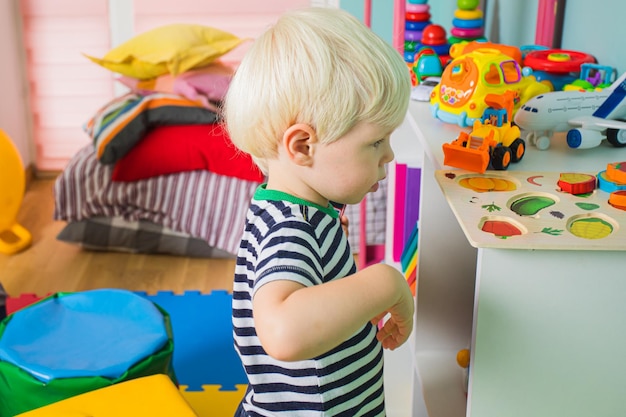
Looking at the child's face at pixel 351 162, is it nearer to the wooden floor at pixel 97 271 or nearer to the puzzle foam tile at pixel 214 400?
the puzzle foam tile at pixel 214 400

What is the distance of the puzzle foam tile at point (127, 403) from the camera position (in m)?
1.13

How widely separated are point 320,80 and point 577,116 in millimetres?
566

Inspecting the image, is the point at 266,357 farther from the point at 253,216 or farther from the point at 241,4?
the point at 241,4

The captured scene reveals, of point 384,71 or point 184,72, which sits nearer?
point 384,71

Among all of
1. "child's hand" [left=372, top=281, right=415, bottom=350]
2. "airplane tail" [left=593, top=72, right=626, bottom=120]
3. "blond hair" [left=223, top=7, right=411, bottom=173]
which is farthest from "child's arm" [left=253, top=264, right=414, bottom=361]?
"airplane tail" [left=593, top=72, right=626, bottom=120]

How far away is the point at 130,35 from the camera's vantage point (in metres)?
3.24

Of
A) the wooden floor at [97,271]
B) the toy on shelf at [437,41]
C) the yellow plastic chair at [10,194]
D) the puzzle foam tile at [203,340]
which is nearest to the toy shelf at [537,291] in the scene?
the toy on shelf at [437,41]

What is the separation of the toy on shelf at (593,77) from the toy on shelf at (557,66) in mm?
24

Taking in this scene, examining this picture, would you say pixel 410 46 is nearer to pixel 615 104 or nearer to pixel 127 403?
pixel 615 104

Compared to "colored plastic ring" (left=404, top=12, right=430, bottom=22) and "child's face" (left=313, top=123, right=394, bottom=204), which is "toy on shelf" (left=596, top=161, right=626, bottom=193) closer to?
"child's face" (left=313, top=123, right=394, bottom=204)

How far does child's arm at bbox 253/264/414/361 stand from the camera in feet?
2.35

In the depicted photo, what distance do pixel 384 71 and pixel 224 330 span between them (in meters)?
1.39

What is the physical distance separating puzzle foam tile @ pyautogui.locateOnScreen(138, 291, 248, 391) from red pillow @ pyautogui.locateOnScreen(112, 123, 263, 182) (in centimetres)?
48

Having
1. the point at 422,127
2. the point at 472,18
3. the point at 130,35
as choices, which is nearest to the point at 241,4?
the point at 130,35
